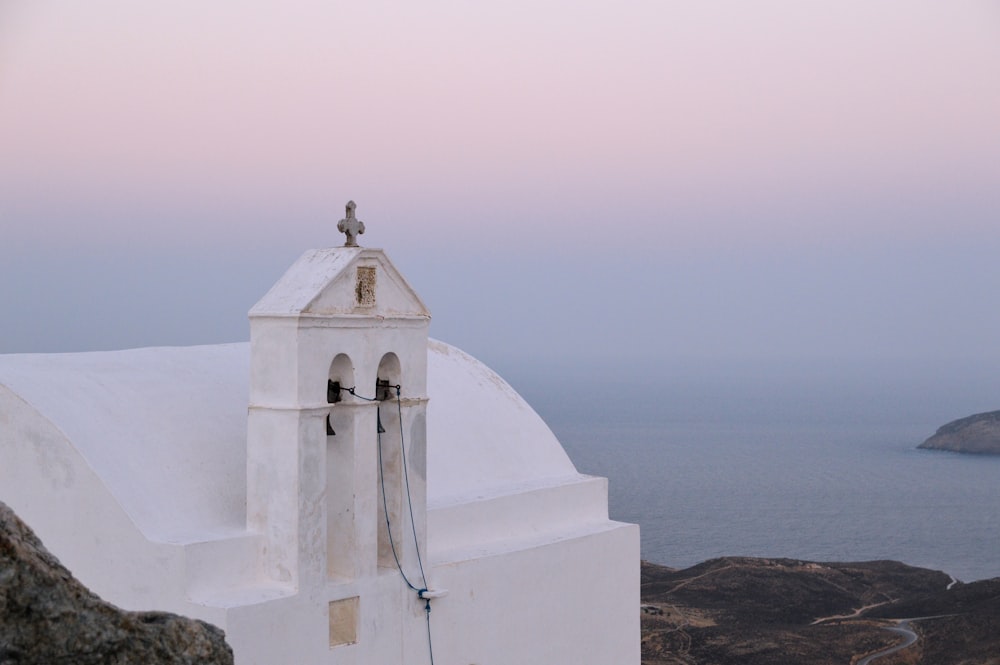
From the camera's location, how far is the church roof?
8.85 m

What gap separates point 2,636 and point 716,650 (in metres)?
20.1

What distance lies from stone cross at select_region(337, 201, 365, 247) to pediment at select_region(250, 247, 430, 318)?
0.12m

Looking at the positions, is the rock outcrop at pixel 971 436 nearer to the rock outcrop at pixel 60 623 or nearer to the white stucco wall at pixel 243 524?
the white stucco wall at pixel 243 524

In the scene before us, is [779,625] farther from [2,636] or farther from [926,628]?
[2,636]

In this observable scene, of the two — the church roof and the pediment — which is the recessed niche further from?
the pediment

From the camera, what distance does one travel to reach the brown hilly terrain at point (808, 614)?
21859mm

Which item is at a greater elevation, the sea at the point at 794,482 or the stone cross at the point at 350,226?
the stone cross at the point at 350,226

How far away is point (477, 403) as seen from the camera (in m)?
13.1

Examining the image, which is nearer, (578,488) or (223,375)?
(223,375)

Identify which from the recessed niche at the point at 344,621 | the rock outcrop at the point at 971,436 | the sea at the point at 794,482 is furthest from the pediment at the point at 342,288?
the rock outcrop at the point at 971,436

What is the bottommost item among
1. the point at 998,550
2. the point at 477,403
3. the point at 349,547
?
the point at 998,550

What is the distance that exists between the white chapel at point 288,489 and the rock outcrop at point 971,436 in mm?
77388

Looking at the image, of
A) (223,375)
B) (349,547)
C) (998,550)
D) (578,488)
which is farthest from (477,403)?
(998,550)

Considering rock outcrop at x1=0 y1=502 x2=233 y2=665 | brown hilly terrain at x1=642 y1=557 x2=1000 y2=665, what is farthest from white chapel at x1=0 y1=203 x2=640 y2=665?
brown hilly terrain at x1=642 y1=557 x2=1000 y2=665
